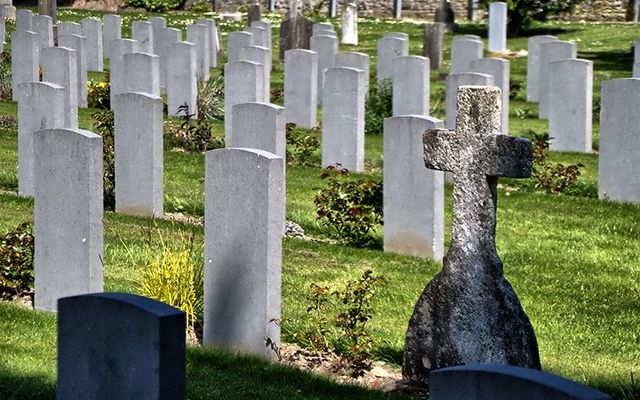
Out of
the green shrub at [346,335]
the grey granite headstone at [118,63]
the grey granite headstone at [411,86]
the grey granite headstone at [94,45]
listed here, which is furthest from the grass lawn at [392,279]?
the grey granite headstone at [94,45]

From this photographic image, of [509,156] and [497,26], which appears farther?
[497,26]

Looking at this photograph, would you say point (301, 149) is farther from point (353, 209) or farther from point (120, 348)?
point (120, 348)

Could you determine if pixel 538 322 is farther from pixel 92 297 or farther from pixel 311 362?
pixel 92 297

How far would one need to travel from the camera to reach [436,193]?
1086cm

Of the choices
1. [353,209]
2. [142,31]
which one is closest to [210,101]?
[142,31]

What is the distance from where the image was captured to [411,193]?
11.0 metres

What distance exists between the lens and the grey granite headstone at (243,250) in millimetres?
8078

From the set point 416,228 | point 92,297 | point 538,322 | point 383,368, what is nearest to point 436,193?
point 416,228

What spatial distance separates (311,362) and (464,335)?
101 cm

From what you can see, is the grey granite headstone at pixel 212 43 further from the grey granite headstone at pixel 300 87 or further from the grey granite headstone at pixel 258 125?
the grey granite headstone at pixel 258 125

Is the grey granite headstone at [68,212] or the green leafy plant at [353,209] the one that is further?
the green leafy plant at [353,209]

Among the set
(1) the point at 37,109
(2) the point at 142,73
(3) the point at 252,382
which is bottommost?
(3) the point at 252,382

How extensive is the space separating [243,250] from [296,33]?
65.1ft

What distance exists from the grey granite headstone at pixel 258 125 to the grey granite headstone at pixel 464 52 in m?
11.2
